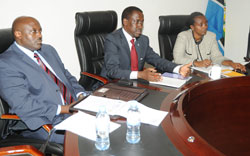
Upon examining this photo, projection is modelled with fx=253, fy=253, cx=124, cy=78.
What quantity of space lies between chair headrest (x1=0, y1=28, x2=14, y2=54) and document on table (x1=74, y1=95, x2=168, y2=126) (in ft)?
2.34

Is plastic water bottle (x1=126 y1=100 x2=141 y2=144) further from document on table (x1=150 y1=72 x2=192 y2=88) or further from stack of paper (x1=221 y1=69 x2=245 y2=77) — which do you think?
stack of paper (x1=221 y1=69 x2=245 y2=77)

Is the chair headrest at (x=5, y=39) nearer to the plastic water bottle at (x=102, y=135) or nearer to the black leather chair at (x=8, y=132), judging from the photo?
the black leather chair at (x=8, y=132)

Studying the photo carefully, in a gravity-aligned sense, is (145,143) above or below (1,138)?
above

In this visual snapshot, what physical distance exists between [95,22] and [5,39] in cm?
88

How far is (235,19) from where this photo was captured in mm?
4438

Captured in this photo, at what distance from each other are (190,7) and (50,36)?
2.55 m

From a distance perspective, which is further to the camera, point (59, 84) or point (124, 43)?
point (124, 43)

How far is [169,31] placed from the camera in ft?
9.75

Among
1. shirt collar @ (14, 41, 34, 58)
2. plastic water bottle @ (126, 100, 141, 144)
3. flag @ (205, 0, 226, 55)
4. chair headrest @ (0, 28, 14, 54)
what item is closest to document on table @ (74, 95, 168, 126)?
plastic water bottle @ (126, 100, 141, 144)

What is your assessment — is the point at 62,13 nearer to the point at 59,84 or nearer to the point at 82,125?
the point at 59,84

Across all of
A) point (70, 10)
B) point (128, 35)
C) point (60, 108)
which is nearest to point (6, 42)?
point (60, 108)

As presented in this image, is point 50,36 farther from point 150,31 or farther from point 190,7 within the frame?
point 190,7

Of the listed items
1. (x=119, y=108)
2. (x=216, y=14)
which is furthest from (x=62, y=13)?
(x=216, y=14)

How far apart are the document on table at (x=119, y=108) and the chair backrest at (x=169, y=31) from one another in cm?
155
